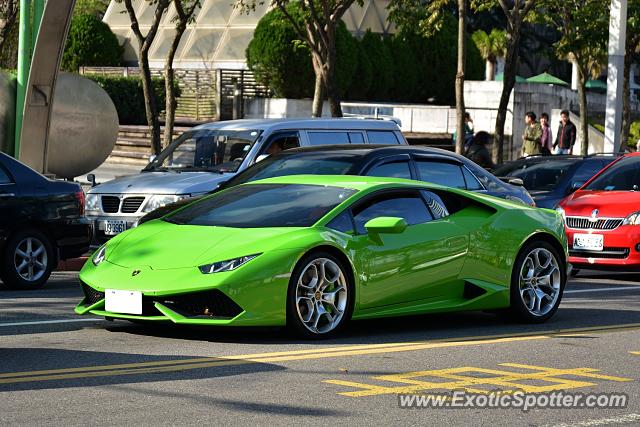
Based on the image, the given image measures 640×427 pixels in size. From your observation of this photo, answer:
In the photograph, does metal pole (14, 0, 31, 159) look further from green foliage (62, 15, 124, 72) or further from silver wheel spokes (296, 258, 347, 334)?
green foliage (62, 15, 124, 72)

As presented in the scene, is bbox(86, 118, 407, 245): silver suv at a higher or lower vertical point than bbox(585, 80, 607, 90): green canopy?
lower

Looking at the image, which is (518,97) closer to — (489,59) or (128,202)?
(489,59)

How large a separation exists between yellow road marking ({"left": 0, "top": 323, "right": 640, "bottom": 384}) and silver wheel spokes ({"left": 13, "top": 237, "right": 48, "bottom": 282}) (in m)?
5.59

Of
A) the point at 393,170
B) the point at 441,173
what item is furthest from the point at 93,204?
the point at 441,173

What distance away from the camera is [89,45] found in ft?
167

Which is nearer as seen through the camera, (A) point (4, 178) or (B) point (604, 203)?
(A) point (4, 178)

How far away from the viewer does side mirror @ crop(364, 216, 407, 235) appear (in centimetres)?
1037

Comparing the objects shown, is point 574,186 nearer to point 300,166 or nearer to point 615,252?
point 615,252

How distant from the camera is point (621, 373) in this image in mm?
9023

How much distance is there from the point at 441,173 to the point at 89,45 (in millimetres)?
36927

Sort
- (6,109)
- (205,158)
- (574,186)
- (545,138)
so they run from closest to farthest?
(205,158) < (574,186) < (6,109) < (545,138)

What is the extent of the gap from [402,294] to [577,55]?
96.1 feet

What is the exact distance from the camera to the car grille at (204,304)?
9727mm

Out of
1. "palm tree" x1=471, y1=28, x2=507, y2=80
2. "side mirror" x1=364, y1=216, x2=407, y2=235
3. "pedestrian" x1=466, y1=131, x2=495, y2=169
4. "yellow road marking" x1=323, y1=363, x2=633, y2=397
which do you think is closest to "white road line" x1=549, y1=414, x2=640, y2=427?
"yellow road marking" x1=323, y1=363, x2=633, y2=397
